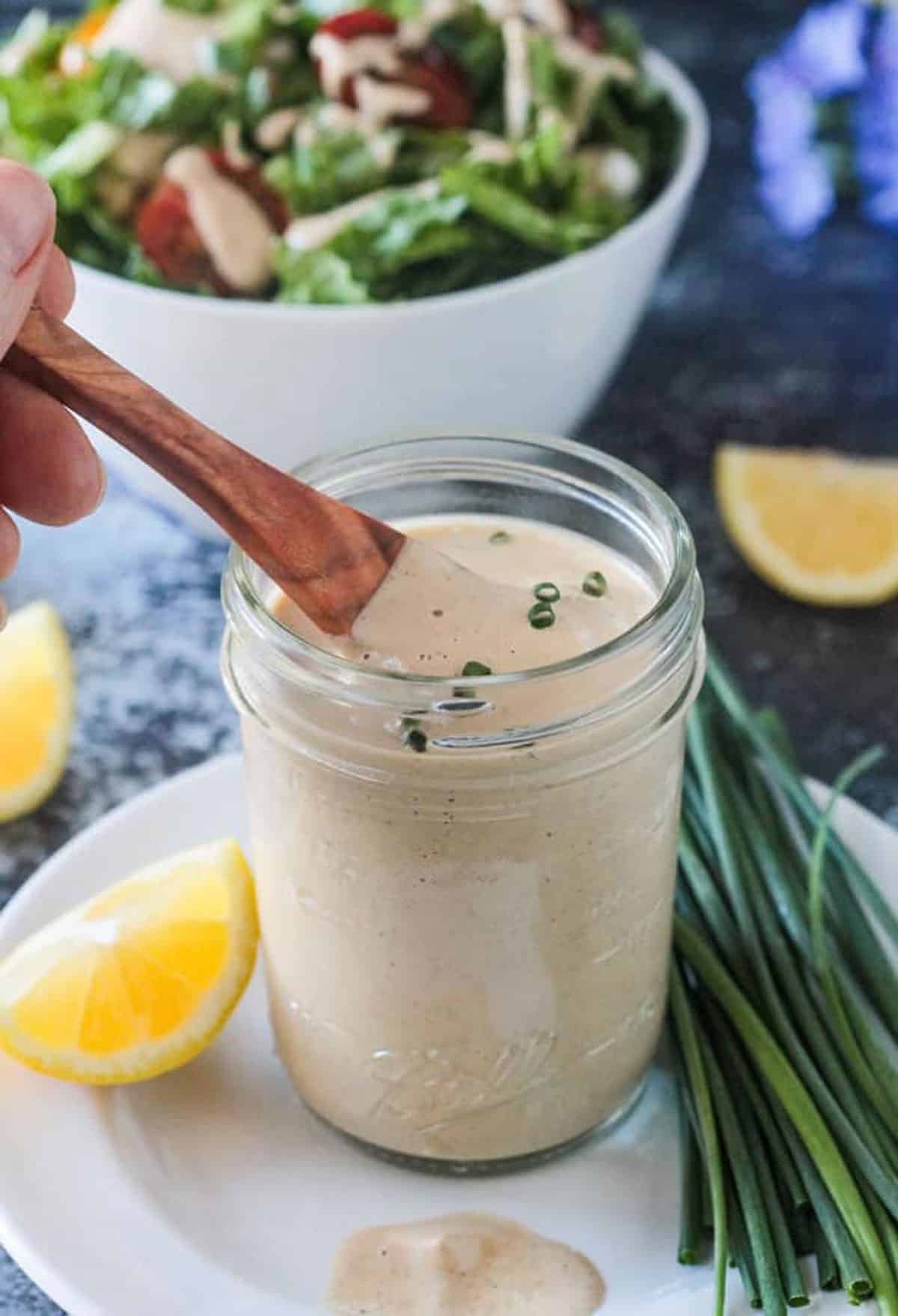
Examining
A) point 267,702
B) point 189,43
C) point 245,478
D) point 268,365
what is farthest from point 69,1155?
point 189,43

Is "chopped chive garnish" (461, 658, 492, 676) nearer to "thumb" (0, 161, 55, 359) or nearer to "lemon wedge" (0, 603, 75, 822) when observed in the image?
"thumb" (0, 161, 55, 359)

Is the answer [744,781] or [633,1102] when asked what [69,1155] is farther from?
[744,781]

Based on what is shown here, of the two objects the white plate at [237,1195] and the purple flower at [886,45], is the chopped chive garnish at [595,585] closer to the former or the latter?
the white plate at [237,1195]

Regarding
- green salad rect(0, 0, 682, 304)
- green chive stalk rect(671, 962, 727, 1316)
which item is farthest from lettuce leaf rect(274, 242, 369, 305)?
green chive stalk rect(671, 962, 727, 1316)

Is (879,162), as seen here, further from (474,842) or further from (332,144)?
(474,842)

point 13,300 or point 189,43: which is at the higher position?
point 13,300

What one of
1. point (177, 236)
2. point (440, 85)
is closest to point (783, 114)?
point (440, 85)
